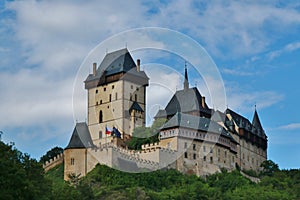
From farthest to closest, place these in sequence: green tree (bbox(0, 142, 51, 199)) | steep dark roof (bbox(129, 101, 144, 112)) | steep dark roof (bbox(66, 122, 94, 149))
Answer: steep dark roof (bbox(129, 101, 144, 112)), steep dark roof (bbox(66, 122, 94, 149)), green tree (bbox(0, 142, 51, 199))

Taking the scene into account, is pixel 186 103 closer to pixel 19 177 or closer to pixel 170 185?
pixel 170 185

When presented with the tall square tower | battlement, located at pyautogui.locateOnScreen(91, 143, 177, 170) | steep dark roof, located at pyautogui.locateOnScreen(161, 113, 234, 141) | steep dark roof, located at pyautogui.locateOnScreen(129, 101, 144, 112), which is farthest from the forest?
steep dark roof, located at pyautogui.locateOnScreen(129, 101, 144, 112)

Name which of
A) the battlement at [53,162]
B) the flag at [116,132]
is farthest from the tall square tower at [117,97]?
the battlement at [53,162]

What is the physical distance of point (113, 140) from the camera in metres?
107

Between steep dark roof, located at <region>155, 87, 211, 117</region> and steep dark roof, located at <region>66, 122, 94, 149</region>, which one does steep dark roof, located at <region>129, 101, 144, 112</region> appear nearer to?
steep dark roof, located at <region>155, 87, 211, 117</region>

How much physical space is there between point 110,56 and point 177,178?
24.8m

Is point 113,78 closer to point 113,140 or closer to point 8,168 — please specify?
point 113,140

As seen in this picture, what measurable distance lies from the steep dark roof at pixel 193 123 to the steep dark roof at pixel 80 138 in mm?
9114

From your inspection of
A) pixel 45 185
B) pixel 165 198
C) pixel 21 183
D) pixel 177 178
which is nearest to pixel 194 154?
pixel 177 178

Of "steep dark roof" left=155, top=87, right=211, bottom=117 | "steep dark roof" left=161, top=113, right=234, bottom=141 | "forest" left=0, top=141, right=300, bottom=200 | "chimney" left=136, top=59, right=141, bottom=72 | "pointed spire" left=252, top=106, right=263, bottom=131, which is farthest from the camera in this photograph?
"pointed spire" left=252, top=106, right=263, bottom=131

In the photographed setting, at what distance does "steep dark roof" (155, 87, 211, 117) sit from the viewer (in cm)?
11238

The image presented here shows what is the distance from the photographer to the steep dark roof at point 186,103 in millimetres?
112375

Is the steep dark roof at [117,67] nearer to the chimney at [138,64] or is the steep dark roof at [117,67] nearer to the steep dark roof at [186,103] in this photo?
the chimney at [138,64]

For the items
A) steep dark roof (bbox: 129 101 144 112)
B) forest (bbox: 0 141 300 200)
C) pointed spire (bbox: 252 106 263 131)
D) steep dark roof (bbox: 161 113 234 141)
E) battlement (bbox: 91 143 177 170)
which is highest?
pointed spire (bbox: 252 106 263 131)
